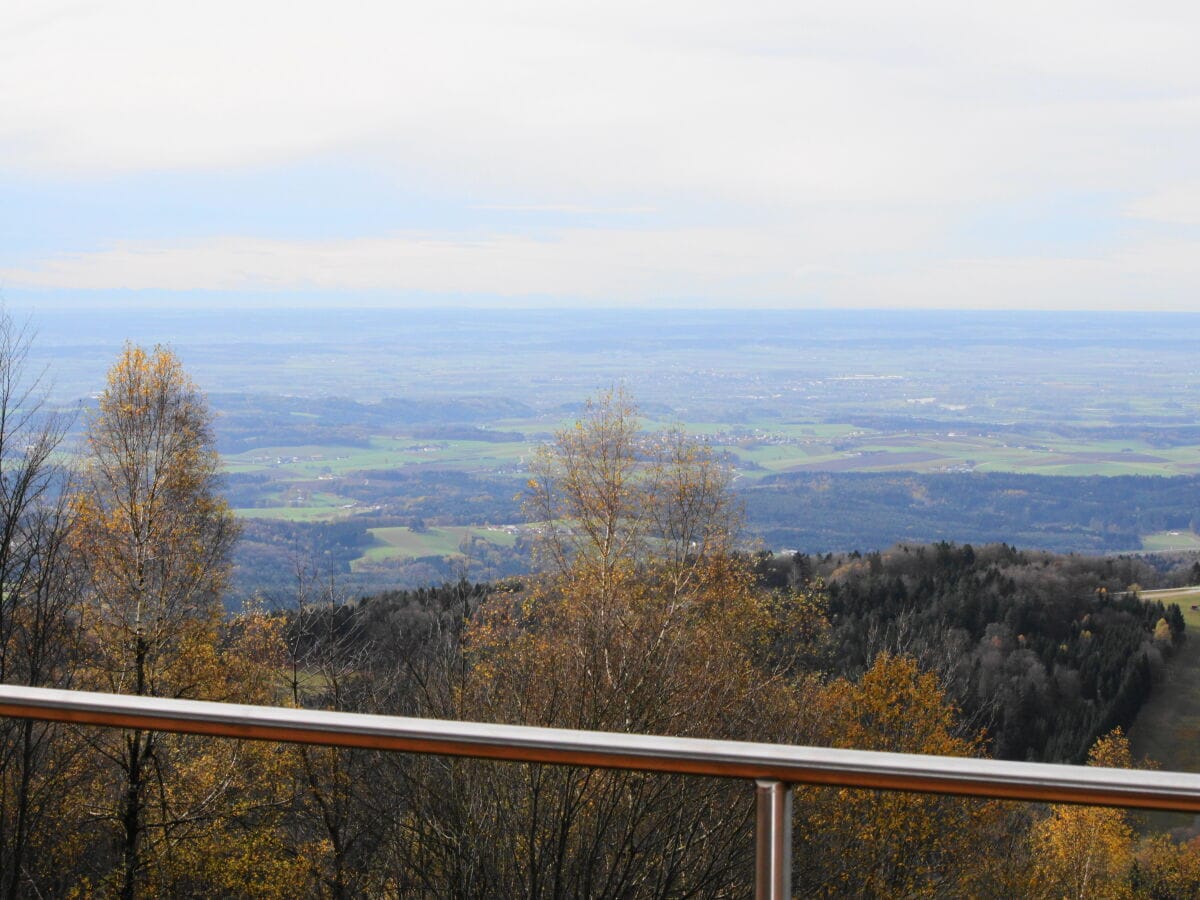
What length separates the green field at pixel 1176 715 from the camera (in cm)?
3334

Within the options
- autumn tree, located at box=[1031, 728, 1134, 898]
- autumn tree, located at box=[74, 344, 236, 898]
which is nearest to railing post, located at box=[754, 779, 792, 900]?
autumn tree, located at box=[1031, 728, 1134, 898]

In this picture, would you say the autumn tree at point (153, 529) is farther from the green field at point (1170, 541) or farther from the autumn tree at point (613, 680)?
the green field at point (1170, 541)

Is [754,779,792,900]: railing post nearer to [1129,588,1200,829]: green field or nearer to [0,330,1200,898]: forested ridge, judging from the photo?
[0,330,1200,898]: forested ridge

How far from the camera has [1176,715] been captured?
36.4 meters

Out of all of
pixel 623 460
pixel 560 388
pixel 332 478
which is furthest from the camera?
pixel 560 388

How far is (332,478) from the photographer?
81750 millimetres

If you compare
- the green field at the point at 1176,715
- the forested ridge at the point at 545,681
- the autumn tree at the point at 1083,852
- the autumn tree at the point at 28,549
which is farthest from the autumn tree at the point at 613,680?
the green field at the point at 1176,715

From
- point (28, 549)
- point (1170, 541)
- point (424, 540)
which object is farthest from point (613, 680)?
point (1170, 541)

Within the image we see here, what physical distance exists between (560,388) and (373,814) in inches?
5178

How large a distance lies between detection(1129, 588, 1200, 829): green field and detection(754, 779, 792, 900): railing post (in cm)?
3231

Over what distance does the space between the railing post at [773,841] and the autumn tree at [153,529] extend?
1721cm

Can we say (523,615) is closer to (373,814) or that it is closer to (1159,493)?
(373,814)

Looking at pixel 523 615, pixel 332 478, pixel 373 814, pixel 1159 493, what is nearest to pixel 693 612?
pixel 523 615

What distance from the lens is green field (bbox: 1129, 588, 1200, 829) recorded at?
109 feet
